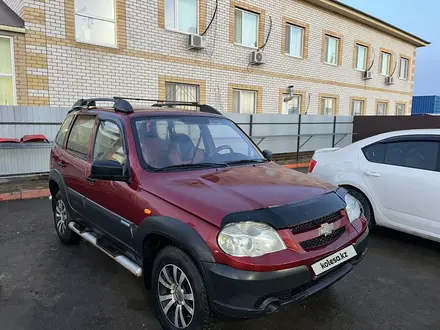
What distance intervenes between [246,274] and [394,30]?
2093cm

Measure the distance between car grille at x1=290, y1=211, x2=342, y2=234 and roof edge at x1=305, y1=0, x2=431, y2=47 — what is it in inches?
550

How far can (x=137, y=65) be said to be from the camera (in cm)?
968

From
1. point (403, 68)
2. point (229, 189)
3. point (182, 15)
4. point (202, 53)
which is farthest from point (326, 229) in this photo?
point (403, 68)

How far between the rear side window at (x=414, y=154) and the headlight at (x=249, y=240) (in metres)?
2.90

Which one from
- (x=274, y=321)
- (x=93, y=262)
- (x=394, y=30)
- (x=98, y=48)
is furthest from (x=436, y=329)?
(x=394, y=30)

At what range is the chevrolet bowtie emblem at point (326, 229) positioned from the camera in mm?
2358

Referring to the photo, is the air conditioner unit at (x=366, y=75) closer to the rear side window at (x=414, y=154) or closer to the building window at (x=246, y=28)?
the building window at (x=246, y=28)

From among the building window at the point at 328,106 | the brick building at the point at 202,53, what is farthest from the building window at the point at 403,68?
the building window at the point at 328,106

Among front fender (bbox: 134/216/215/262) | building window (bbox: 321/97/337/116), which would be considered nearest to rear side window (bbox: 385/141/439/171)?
front fender (bbox: 134/216/215/262)

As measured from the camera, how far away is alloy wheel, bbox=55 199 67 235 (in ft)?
13.8

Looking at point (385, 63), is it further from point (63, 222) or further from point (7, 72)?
point (63, 222)

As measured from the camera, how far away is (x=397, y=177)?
4199 millimetres

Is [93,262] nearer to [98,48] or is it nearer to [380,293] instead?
[380,293]

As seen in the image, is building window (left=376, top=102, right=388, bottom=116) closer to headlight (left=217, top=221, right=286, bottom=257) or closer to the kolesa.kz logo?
the kolesa.kz logo
